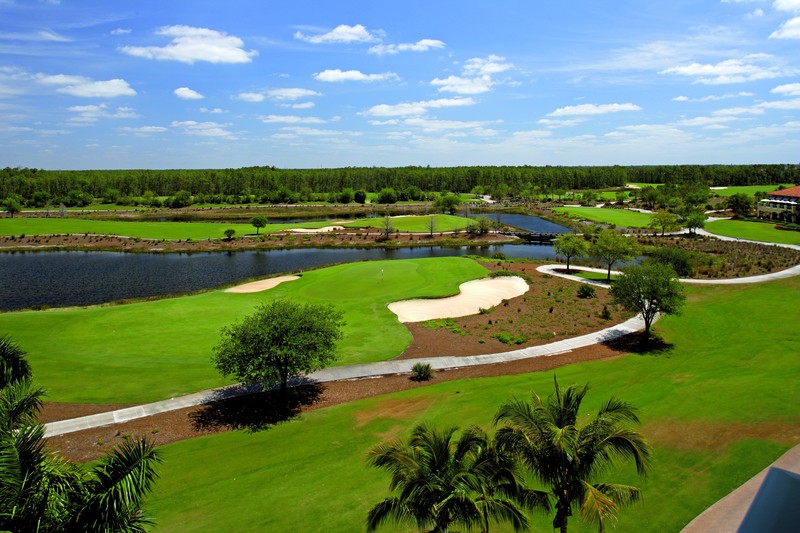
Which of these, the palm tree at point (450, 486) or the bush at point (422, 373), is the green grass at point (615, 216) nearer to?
the bush at point (422, 373)

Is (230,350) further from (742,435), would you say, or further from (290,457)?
(742,435)

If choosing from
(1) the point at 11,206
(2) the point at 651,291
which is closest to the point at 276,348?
(2) the point at 651,291

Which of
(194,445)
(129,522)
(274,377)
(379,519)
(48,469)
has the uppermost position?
(48,469)

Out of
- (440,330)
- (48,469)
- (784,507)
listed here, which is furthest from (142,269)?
(784,507)

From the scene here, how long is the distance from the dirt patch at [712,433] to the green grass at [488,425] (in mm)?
81

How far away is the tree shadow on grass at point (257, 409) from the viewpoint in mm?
27547

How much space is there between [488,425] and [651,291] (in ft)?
79.8

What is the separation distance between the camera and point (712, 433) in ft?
77.8

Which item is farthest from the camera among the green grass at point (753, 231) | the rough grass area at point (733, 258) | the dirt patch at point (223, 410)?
the green grass at point (753, 231)

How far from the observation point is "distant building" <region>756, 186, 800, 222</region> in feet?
374

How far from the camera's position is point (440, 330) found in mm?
45062

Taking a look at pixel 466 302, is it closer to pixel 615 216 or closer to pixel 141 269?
pixel 141 269

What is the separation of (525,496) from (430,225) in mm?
111945

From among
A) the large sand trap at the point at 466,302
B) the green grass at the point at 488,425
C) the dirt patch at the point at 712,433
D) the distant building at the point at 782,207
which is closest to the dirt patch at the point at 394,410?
the green grass at the point at 488,425
